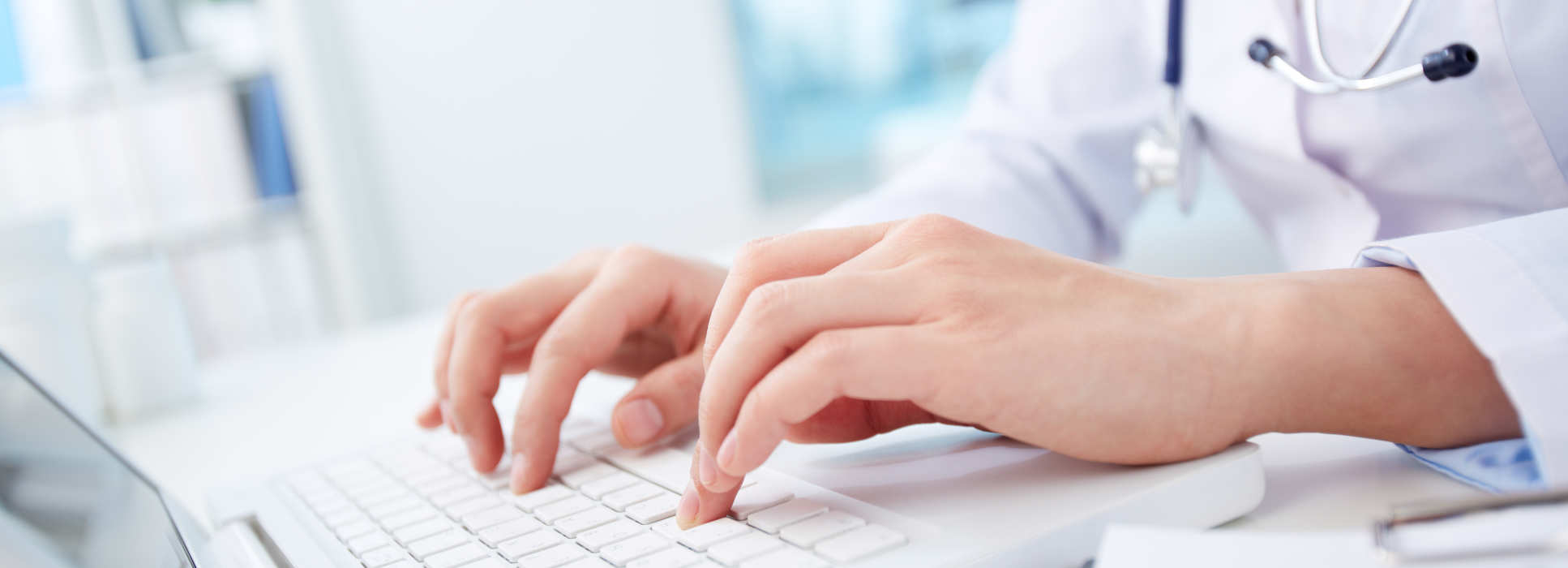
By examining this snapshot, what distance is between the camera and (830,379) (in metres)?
0.40

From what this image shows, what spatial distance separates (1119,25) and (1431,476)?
20.3 inches

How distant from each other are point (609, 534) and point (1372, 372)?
0.94ft

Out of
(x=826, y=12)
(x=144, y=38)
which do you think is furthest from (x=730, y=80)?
(x=144, y=38)

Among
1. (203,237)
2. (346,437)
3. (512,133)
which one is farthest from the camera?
(512,133)

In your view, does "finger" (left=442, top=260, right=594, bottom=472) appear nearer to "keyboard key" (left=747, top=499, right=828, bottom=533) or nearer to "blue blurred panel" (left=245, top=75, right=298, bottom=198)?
"keyboard key" (left=747, top=499, right=828, bottom=533)

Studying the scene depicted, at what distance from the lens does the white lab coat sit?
1.30 ft

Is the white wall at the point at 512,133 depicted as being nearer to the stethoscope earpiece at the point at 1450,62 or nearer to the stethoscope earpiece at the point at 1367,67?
the stethoscope earpiece at the point at 1367,67

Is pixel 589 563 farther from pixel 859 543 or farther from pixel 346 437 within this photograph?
pixel 346 437

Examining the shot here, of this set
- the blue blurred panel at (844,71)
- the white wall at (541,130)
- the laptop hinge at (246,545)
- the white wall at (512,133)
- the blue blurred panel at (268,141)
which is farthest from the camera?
the blue blurred panel at (844,71)

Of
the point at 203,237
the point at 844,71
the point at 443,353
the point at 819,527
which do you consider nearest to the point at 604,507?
the point at 819,527

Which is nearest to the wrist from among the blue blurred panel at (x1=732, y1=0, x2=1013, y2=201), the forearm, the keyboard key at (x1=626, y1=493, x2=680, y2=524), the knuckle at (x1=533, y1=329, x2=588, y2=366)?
the forearm

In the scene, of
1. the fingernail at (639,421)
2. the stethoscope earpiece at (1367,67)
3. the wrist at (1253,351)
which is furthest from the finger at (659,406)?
the stethoscope earpiece at (1367,67)

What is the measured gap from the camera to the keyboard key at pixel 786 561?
35 cm

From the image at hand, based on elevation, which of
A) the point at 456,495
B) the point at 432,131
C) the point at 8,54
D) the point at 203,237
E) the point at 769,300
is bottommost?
the point at 203,237
